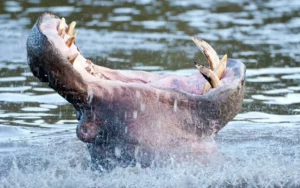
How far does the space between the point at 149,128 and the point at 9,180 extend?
0.82 meters

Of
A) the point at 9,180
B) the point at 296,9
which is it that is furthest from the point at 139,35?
the point at 9,180

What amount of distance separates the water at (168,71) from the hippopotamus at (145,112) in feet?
0.32

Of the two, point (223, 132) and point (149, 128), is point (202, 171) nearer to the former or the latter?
point (149, 128)

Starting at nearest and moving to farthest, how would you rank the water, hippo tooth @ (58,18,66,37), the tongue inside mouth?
the tongue inside mouth → hippo tooth @ (58,18,66,37) → the water

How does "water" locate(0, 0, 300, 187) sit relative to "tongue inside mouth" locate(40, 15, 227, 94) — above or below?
below

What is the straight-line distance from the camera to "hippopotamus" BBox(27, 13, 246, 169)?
4.60 meters

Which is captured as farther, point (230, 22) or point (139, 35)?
point (230, 22)

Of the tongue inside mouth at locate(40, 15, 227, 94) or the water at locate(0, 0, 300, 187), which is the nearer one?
the tongue inside mouth at locate(40, 15, 227, 94)

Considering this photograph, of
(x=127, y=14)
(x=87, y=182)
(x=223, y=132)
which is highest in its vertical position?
(x=87, y=182)

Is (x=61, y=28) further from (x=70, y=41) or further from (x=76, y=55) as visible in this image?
(x=76, y=55)

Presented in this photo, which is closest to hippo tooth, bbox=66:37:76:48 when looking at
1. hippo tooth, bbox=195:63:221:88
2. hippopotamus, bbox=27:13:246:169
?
hippopotamus, bbox=27:13:246:169

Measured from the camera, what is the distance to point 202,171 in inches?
182

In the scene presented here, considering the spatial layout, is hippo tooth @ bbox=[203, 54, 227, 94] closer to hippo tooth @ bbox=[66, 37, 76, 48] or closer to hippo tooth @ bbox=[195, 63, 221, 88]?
hippo tooth @ bbox=[195, 63, 221, 88]

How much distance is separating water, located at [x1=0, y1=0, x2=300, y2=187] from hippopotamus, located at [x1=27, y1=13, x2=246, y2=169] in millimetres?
99
